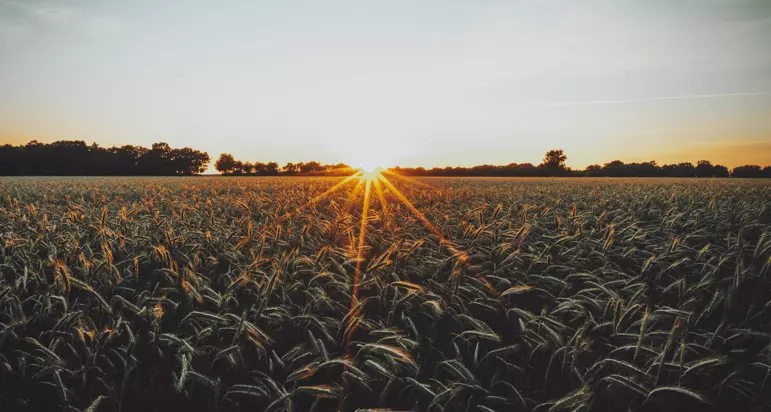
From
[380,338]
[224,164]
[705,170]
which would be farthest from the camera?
[224,164]

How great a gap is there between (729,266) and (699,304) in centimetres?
72

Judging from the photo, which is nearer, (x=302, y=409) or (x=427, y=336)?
(x=302, y=409)

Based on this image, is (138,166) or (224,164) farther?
(224,164)

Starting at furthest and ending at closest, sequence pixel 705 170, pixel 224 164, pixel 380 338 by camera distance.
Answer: pixel 224 164 → pixel 705 170 → pixel 380 338

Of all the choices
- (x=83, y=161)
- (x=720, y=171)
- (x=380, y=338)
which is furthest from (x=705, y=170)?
(x=83, y=161)

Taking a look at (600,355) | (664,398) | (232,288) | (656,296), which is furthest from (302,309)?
(656,296)

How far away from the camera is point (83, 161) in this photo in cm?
7025

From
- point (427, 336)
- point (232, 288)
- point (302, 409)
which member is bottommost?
point (302, 409)

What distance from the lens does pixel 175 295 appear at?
252 cm

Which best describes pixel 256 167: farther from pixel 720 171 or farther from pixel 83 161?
pixel 720 171

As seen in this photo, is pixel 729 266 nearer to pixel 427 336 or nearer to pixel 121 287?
pixel 427 336

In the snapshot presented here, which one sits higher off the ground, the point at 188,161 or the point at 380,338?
the point at 188,161

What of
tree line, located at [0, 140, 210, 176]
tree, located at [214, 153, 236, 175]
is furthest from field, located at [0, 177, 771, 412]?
tree, located at [214, 153, 236, 175]

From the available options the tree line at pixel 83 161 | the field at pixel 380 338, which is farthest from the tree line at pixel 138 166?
the field at pixel 380 338
